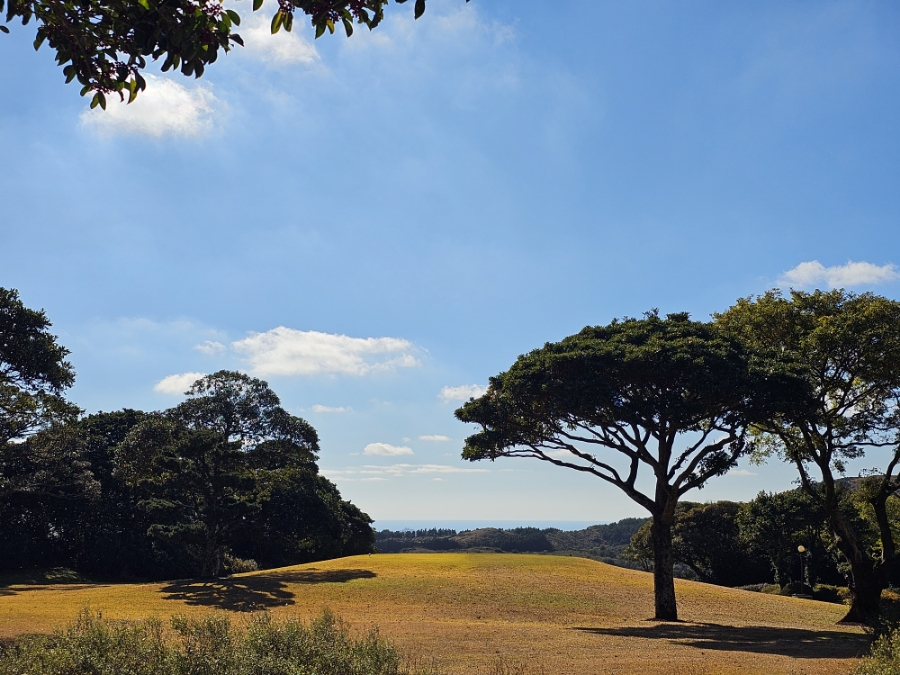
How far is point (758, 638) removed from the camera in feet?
67.1

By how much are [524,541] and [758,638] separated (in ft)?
362

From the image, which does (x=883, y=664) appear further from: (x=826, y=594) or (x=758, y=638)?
(x=826, y=594)

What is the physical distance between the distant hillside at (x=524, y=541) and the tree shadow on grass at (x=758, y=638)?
82447mm

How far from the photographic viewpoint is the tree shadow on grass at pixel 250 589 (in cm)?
2745

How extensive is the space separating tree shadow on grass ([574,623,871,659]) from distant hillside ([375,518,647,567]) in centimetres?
8245

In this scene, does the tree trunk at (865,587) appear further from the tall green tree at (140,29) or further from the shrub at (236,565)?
the shrub at (236,565)

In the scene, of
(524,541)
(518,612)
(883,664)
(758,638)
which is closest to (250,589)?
(518,612)

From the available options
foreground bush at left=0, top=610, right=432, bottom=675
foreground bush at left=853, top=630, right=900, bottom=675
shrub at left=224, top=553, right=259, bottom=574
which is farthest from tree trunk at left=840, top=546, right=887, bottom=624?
shrub at left=224, top=553, right=259, bottom=574

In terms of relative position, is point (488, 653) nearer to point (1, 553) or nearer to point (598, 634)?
point (598, 634)

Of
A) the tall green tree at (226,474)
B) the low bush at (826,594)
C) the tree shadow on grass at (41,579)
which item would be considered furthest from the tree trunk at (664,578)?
the low bush at (826,594)

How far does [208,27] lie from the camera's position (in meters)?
5.89

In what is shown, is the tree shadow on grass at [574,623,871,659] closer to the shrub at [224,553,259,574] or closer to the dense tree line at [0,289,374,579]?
the dense tree line at [0,289,374,579]

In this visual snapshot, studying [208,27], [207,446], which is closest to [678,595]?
[207,446]

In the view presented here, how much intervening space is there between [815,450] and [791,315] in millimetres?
5932
